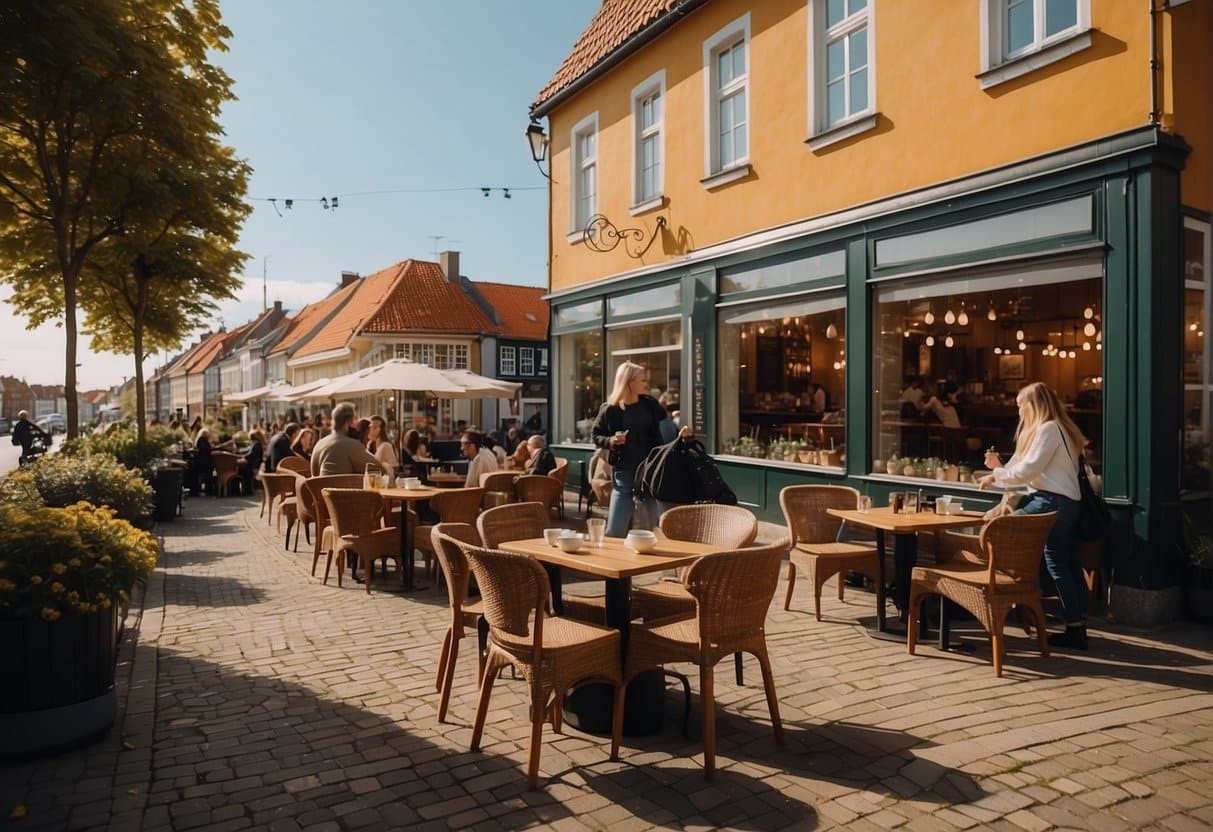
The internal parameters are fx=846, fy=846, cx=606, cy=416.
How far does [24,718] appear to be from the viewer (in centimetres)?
395

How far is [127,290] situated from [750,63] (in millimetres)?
12998

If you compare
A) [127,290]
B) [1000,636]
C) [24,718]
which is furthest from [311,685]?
[127,290]

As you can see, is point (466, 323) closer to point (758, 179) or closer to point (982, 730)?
point (758, 179)

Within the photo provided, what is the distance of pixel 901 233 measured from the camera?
8.52m

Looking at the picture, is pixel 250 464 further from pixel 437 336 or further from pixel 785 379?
pixel 437 336

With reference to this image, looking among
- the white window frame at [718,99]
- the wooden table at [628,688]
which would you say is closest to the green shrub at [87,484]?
the wooden table at [628,688]

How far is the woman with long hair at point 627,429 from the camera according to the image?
7742mm

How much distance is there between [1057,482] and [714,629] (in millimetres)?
3337

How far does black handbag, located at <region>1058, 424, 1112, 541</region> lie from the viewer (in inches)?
228

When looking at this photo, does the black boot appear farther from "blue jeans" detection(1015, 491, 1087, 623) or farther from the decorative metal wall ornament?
the decorative metal wall ornament

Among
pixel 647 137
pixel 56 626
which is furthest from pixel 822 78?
pixel 56 626

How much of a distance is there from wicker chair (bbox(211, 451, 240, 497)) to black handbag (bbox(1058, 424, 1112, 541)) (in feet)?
51.7

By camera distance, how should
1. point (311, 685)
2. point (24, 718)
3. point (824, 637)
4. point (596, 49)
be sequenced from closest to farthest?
point (24, 718) → point (311, 685) → point (824, 637) → point (596, 49)

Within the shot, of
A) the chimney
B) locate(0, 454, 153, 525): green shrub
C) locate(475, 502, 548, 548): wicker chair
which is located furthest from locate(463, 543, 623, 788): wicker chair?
the chimney
